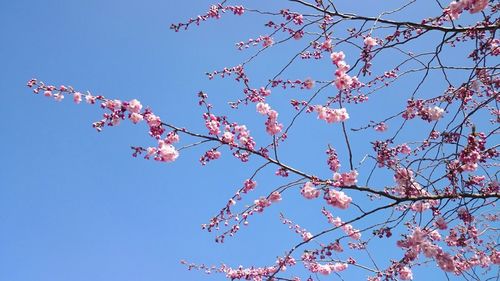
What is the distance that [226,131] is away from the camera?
437cm

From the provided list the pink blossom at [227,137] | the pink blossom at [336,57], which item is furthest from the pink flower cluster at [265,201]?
the pink blossom at [336,57]

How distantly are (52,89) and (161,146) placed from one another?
1.28 m

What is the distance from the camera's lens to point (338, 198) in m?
4.08

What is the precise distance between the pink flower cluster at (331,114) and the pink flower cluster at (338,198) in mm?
709

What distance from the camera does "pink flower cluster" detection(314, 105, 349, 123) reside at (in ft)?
13.9

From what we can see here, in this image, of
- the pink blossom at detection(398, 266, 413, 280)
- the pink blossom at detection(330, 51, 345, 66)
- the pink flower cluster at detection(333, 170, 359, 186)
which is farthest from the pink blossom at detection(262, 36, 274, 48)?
the pink blossom at detection(398, 266, 413, 280)

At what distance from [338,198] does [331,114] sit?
0.84 metres

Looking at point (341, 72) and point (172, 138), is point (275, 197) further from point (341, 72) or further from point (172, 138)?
point (341, 72)

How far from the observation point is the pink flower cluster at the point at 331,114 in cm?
424

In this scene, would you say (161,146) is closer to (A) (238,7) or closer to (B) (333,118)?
(B) (333,118)

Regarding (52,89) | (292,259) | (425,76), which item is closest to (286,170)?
(425,76)

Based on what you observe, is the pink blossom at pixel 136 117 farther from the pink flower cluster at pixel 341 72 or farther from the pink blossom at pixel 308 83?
the pink blossom at pixel 308 83

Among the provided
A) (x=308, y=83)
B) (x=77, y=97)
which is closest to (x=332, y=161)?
(x=308, y=83)

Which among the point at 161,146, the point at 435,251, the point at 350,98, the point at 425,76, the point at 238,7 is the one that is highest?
the point at 238,7
